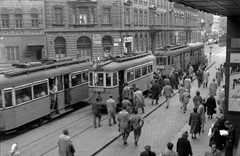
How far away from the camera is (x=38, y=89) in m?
14.9


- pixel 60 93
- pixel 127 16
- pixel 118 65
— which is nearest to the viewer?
pixel 60 93

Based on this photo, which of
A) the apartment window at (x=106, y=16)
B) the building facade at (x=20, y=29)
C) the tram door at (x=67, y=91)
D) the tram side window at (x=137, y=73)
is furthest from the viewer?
the apartment window at (x=106, y=16)

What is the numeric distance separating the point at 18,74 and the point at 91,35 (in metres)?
25.0

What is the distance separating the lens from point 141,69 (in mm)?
20844

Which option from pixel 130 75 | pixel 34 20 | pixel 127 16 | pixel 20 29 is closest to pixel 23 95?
pixel 130 75

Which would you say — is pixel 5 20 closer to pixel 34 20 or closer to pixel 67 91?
pixel 34 20

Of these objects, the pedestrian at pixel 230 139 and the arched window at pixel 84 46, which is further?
the arched window at pixel 84 46

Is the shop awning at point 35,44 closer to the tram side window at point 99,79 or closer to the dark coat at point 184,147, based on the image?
the tram side window at point 99,79

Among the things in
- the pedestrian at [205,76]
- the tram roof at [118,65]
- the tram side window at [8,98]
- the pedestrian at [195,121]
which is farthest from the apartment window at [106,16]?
the pedestrian at [195,121]

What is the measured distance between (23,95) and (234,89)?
8.92 m

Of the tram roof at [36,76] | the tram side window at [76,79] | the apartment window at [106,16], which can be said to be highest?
the apartment window at [106,16]

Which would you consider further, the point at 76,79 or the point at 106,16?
the point at 106,16

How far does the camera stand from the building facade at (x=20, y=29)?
109ft

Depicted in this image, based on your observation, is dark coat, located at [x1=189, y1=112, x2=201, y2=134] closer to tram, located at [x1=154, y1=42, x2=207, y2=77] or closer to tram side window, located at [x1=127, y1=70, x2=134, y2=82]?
tram side window, located at [x1=127, y1=70, x2=134, y2=82]
